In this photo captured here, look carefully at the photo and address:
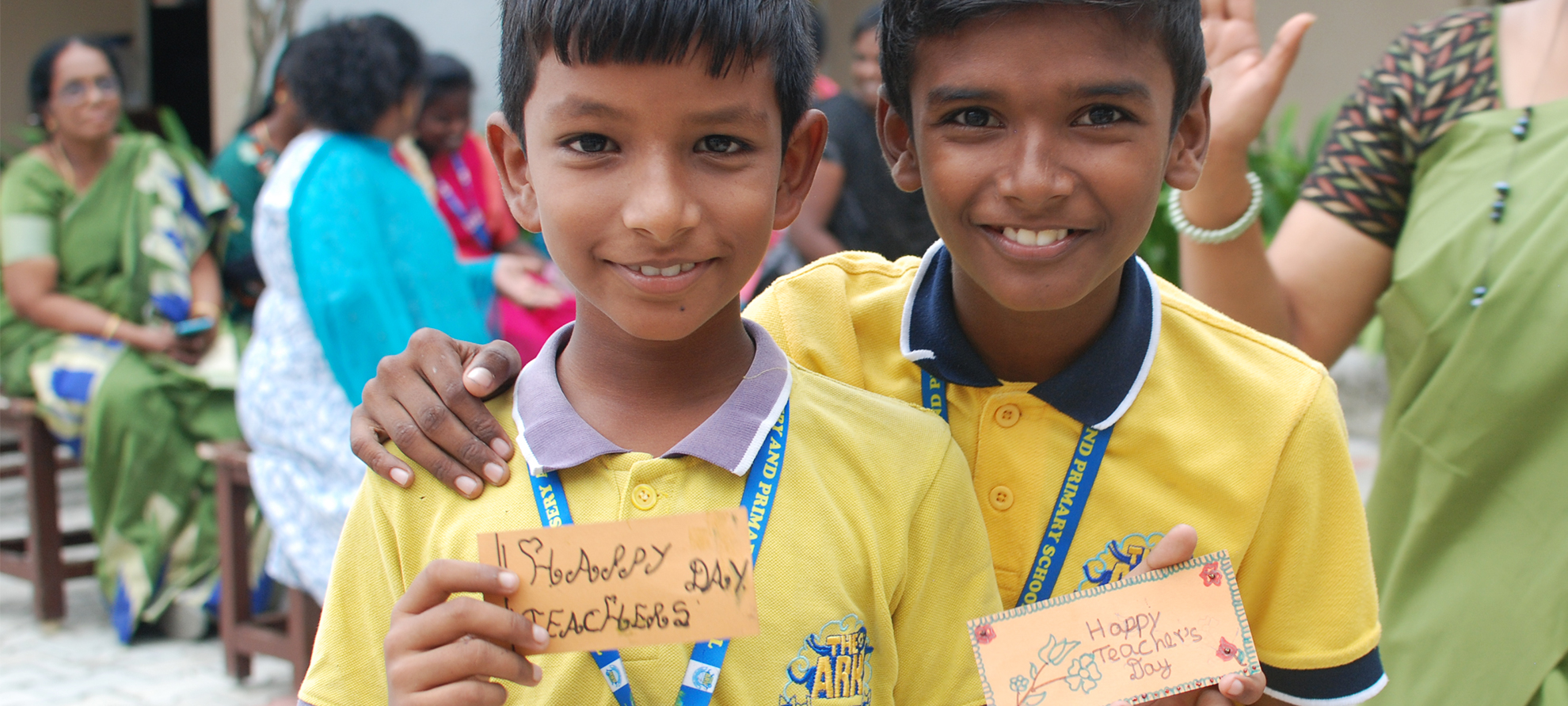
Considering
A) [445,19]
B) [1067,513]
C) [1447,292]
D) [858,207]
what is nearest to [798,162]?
[1067,513]

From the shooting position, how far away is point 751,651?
4.19 feet

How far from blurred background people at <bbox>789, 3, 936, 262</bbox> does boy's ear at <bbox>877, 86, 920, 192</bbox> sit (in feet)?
10.5

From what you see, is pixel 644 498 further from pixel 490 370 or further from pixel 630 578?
pixel 490 370

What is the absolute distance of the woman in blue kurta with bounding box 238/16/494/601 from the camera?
137 inches

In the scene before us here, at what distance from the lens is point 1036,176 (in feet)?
4.25

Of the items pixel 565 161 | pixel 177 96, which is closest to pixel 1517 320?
pixel 565 161

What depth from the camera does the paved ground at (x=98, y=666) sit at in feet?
12.8

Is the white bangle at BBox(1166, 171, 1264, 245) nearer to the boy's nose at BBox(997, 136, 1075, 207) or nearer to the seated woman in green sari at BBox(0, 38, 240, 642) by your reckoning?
the boy's nose at BBox(997, 136, 1075, 207)

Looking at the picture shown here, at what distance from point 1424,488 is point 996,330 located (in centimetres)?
75

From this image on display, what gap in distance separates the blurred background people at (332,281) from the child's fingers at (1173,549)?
262 cm

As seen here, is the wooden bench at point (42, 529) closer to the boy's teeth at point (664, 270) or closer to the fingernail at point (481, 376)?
the fingernail at point (481, 376)

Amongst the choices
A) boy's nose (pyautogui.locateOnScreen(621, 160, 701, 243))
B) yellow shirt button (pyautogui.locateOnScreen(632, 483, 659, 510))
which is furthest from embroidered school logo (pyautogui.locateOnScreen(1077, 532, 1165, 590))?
boy's nose (pyautogui.locateOnScreen(621, 160, 701, 243))

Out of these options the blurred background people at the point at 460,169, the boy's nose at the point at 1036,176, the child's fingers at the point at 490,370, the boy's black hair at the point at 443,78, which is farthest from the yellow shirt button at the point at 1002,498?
the boy's black hair at the point at 443,78

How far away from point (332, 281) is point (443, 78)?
2048mm
